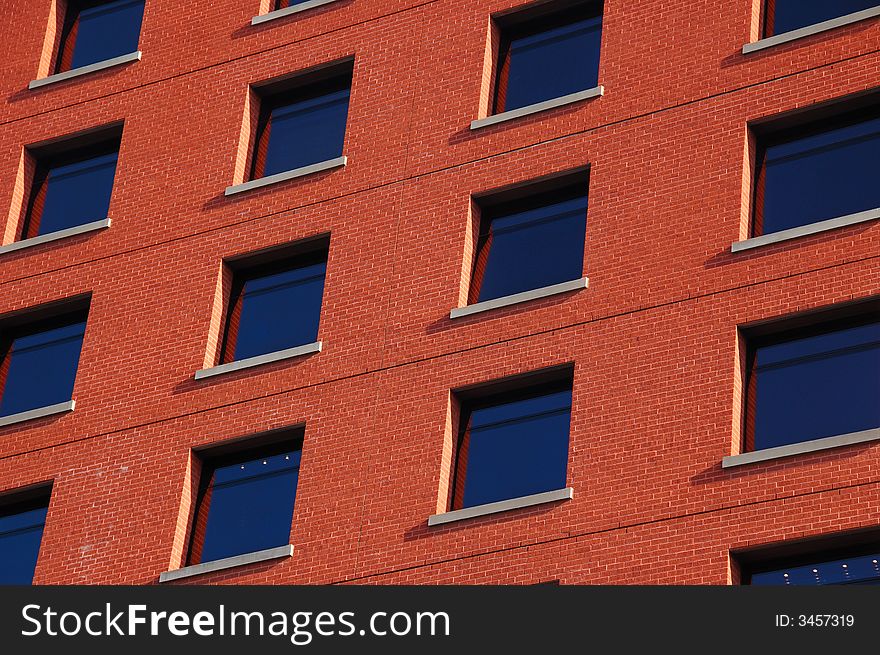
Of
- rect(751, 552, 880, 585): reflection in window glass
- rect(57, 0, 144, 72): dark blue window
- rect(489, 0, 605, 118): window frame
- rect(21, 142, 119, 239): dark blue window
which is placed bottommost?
rect(751, 552, 880, 585): reflection in window glass

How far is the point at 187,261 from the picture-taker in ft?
131

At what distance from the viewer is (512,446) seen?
3572 cm

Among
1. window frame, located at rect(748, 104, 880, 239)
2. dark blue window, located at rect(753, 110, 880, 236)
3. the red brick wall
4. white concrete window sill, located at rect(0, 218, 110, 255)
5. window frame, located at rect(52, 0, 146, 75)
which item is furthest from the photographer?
window frame, located at rect(52, 0, 146, 75)

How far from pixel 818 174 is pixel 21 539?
15563 millimetres

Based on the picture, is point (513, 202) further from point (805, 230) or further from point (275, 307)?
point (805, 230)

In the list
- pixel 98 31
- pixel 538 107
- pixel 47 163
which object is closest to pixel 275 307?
pixel 538 107

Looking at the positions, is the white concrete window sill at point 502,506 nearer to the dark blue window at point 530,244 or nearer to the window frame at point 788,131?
the dark blue window at point 530,244

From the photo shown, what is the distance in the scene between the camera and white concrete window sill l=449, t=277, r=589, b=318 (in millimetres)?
36031

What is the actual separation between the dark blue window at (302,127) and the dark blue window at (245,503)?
6379 millimetres

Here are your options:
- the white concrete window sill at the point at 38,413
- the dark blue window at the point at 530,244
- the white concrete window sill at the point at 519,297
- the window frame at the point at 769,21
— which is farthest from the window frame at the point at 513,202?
the white concrete window sill at the point at 38,413

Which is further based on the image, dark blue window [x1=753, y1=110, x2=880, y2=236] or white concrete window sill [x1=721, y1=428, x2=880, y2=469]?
dark blue window [x1=753, y1=110, x2=880, y2=236]

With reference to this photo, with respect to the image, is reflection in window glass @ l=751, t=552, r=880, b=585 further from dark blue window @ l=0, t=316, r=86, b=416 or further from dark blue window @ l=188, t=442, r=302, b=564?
dark blue window @ l=0, t=316, r=86, b=416

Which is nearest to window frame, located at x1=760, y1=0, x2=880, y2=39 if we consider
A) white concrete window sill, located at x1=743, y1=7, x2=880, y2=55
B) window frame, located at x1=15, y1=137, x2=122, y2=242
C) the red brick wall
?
white concrete window sill, located at x1=743, y1=7, x2=880, y2=55

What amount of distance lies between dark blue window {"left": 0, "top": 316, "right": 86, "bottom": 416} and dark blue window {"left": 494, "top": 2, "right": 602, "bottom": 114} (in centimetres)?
929
